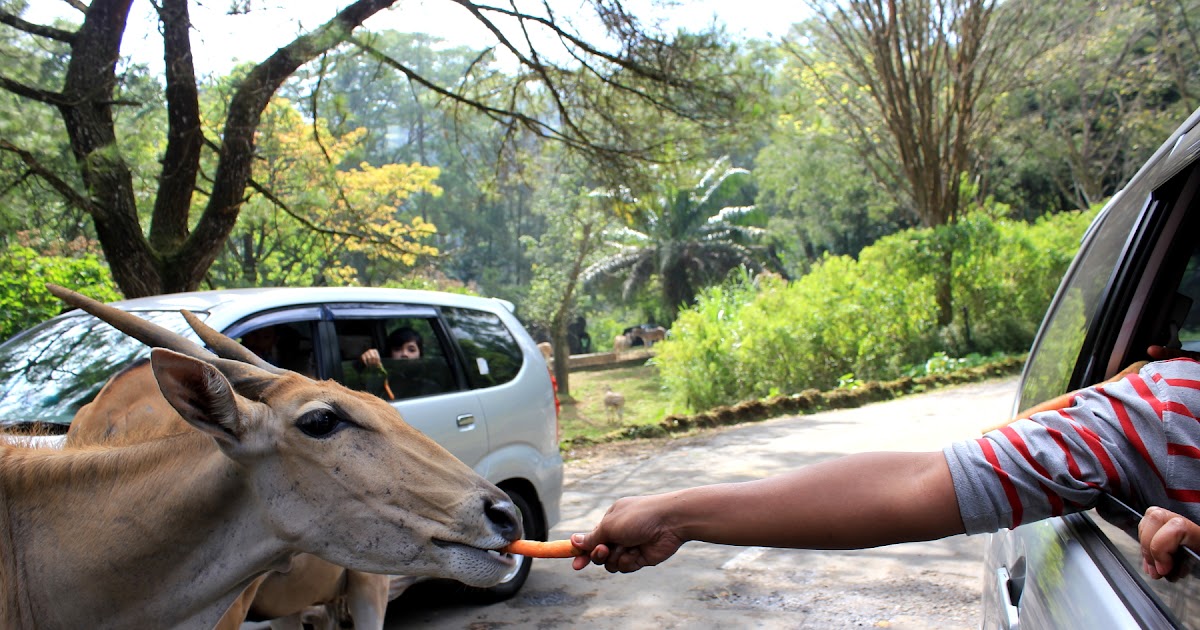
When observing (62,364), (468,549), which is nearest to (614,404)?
(62,364)

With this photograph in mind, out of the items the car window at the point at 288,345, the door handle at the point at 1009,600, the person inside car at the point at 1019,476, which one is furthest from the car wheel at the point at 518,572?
the person inside car at the point at 1019,476

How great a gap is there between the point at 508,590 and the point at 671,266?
101ft

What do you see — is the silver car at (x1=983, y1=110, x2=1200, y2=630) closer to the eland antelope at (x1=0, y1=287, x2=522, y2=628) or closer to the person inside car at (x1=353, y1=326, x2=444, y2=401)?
the eland antelope at (x1=0, y1=287, x2=522, y2=628)

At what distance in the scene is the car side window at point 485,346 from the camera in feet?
18.2

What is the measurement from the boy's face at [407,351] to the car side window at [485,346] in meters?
0.33

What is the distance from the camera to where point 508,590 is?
555cm

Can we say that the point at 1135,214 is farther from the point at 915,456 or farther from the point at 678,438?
the point at 678,438

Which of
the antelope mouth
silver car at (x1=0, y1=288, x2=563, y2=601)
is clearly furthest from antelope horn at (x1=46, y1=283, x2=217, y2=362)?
silver car at (x1=0, y1=288, x2=563, y2=601)

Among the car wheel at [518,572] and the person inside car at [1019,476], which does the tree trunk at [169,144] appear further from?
the person inside car at [1019,476]

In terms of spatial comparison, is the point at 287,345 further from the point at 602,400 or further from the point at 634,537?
the point at 602,400

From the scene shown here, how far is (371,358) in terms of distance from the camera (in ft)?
16.2

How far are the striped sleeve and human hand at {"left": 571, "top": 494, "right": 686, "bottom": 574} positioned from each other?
564mm

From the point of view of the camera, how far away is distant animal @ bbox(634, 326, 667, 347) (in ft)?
121

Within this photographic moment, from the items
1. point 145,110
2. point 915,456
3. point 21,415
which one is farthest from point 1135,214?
point 145,110
